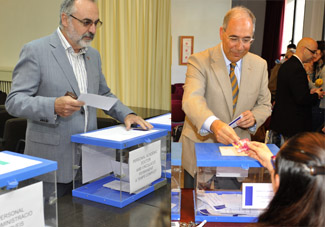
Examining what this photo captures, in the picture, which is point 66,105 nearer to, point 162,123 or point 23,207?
point 162,123

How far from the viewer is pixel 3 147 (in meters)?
2.48

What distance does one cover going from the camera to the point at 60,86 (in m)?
1.43

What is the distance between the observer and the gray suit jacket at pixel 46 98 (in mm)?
1346

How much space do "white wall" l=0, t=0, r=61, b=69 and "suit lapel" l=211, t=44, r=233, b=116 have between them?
113 inches

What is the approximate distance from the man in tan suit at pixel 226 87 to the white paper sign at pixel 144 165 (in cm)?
12

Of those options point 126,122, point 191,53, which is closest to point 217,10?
point 191,53

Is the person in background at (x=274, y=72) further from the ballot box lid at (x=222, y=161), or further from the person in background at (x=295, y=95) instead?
the ballot box lid at (x=222, y=161)

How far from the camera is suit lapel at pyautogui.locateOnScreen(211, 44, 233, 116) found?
1.33m

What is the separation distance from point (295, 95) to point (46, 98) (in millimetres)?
1096

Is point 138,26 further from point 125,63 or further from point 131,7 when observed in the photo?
point 125,63

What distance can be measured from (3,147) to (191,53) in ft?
6.13

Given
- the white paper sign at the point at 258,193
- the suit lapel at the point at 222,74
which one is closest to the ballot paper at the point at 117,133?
the suit lapel at the point at 222,74

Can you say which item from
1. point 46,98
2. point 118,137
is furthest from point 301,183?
point 46,98

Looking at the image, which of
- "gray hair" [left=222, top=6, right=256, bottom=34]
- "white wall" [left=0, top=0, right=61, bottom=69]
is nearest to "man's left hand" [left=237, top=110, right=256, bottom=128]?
"gray hair" [left=222, top=6, right=256, bottom=34]
